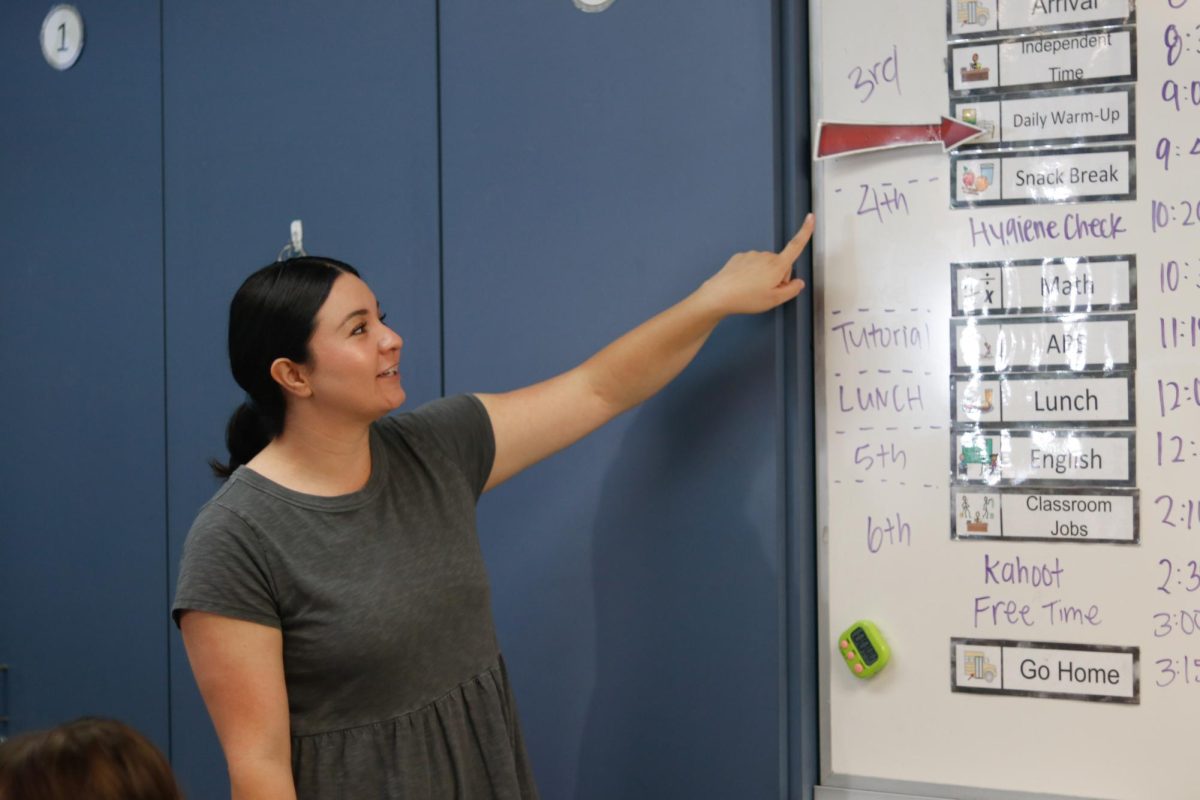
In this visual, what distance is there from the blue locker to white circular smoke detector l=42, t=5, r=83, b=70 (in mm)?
226

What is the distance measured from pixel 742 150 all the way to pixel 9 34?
4.75 feet

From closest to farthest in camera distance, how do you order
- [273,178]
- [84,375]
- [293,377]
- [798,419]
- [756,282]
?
[293,377]
[756,282]
[798,419]
[273,178]
[84,375]

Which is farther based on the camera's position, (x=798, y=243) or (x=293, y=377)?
(x=798, y=243)

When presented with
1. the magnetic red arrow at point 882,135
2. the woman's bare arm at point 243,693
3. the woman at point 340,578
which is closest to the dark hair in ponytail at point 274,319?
the woman at point 340,578

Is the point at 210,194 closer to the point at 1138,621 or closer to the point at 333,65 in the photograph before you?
the point at 333,65

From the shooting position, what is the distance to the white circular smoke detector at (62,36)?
2.06 meters

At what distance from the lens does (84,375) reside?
2078 mm

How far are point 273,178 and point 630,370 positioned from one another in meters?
0.74

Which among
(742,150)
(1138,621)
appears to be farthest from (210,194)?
(1138,621)

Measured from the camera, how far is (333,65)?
180 centimetres

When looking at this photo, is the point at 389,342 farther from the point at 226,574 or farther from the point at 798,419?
the point at 798,419

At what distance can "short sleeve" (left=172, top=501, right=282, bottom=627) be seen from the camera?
48.0 inches

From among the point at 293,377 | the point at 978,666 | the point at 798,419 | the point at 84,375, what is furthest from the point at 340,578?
the point at 84,375

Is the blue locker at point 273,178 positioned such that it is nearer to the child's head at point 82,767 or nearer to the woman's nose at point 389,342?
the woman's nose at point 389,342
